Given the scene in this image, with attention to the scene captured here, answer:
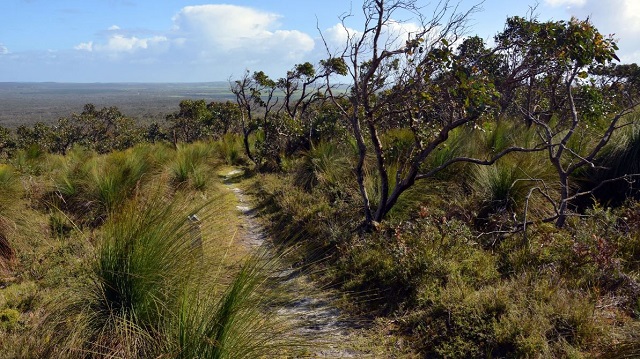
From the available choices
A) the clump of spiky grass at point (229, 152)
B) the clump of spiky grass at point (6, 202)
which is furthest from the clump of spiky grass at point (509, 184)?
the clump of spiky grass at point (229, 152)

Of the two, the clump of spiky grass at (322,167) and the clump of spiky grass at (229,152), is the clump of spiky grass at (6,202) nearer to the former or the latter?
the clump of spiky grass at (322,167)

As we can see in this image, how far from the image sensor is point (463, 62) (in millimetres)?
4629

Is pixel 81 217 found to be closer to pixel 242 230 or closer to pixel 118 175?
pixel 118 175

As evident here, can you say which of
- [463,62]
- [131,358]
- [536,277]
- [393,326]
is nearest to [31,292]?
[131,358]

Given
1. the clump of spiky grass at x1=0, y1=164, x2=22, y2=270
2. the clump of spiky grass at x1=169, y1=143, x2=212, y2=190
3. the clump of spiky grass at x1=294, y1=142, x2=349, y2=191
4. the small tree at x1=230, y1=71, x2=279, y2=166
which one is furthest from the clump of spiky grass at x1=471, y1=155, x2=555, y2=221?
the small tree at x1=230, y1=71, x2=279, y2=166

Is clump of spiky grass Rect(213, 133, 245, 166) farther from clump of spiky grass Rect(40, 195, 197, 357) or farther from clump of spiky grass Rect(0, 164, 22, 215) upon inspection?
clump of spiky grass Rect(40, 195, 197, 357)

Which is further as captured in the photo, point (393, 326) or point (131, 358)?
point (393, 326)

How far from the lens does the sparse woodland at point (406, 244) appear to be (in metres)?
2.51

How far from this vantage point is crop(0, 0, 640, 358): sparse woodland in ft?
8.24

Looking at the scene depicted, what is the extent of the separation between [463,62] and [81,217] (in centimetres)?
568

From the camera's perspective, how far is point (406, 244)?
469cm

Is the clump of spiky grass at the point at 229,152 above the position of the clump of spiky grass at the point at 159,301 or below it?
below

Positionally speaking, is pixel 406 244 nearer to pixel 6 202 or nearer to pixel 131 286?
pixel 131 286

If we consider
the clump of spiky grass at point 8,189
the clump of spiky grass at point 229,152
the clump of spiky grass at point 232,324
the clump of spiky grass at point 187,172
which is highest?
the clump of spiky grass at point 232,324
